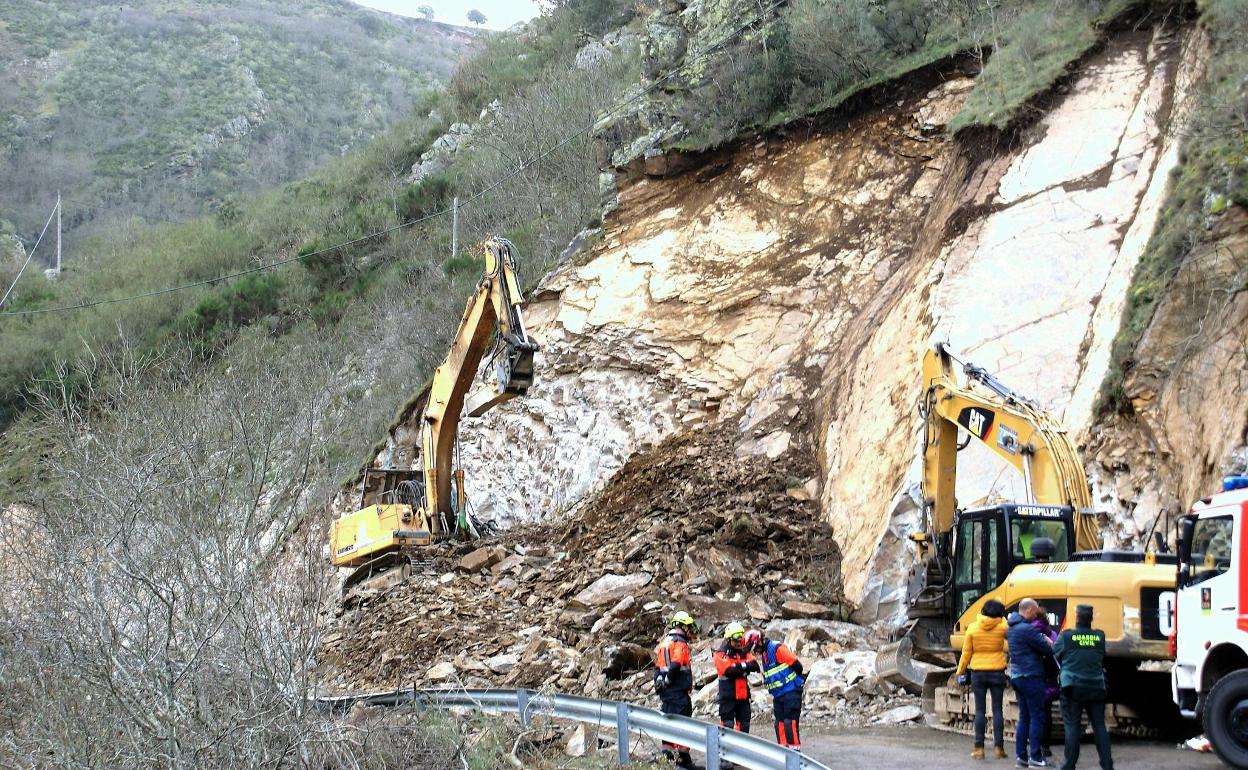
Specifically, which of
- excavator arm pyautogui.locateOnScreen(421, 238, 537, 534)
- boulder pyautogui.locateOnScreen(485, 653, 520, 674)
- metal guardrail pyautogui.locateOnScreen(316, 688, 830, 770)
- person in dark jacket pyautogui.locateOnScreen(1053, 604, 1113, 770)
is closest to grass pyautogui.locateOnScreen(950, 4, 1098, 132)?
excavator arm pyautogui.locateOnScreen(421, 238, 537, 534)

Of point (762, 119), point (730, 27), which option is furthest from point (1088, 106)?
point (730, 27)

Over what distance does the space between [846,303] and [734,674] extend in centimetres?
1135

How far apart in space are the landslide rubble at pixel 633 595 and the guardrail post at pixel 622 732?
9.60 ft

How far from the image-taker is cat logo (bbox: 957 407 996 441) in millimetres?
Result: 11953

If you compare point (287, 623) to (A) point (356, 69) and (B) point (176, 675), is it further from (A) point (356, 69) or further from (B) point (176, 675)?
(A) point (356, 69)

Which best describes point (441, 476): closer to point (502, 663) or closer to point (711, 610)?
point (502, 663)

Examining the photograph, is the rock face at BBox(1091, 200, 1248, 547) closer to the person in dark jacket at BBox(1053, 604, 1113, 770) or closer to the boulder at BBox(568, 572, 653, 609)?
the person in dark jacket at BBox(1053, 604, 1113, 770)

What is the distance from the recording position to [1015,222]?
16.9 m

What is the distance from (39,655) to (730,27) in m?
18.8

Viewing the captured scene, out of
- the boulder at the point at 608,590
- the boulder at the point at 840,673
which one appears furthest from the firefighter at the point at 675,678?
the boulder at the point at 608,590

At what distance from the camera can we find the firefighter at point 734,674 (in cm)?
944

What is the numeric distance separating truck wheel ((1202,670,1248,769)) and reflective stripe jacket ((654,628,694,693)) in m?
3.68

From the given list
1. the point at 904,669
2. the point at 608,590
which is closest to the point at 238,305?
the point at 608,590

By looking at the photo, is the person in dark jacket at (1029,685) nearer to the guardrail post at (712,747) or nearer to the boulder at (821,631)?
the guardrail post at (712,747)
